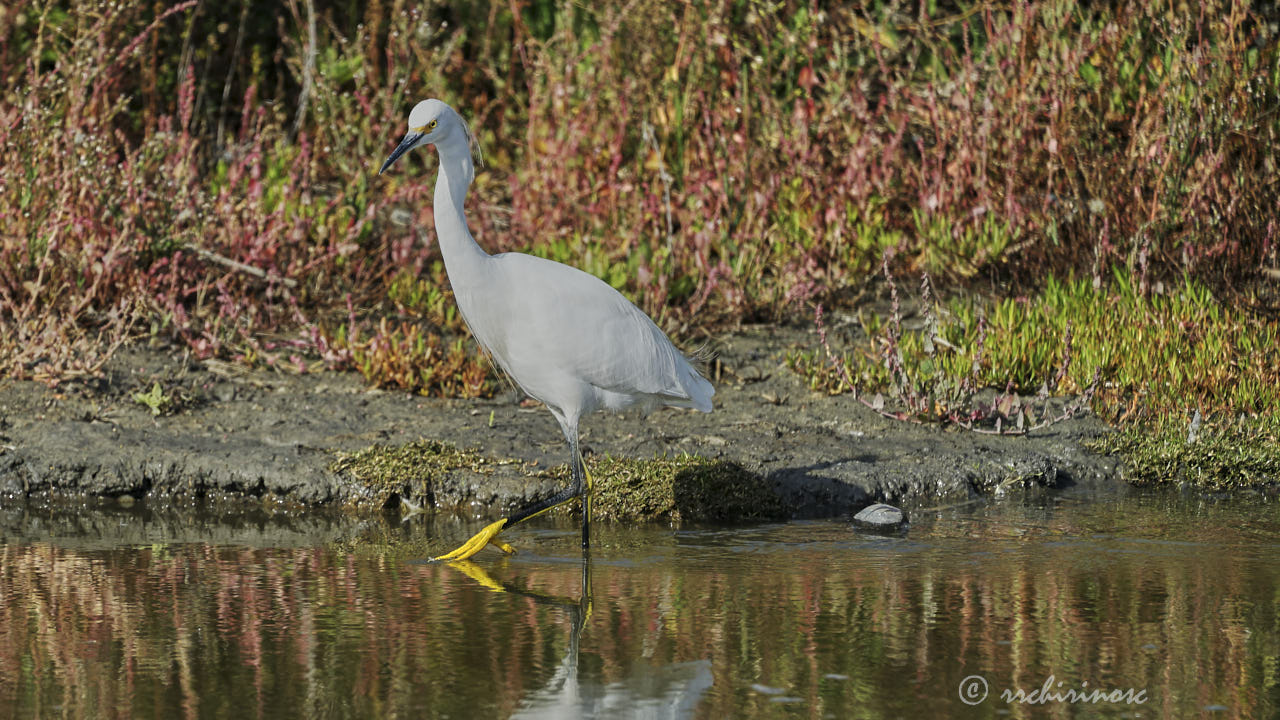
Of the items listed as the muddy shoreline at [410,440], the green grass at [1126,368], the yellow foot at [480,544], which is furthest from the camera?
the green grass at [1126,368]

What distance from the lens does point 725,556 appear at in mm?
5105

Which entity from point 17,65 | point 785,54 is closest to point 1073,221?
point 785,54

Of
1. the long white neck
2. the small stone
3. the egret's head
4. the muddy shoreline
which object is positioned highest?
the egret's head

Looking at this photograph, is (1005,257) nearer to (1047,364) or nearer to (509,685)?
(1047,364)

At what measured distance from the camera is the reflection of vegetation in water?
3570 millimetres

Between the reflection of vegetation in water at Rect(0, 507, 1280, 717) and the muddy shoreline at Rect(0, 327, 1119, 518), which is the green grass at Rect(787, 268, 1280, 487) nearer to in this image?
the muddy shoreline at Rect(0, 327, 1119, 518)

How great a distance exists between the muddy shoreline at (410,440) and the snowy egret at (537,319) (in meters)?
0.55

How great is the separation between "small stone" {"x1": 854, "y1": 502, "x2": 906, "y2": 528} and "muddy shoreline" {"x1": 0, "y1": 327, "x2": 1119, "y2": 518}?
0.83ft

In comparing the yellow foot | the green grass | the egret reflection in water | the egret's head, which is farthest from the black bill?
the green grass

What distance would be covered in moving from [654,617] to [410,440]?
8.16 ft

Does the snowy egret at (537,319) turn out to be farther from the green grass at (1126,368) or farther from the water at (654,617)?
the green grass at (1126,368)

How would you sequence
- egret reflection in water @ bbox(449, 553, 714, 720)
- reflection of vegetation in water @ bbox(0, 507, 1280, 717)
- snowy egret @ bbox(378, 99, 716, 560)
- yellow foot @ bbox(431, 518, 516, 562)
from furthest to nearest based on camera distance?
snowy egret @ bbox(378, 99, 716, 560), yellow foot @ bbox(431, 518, 516, 562), reflection of vegetation in water @ bbox(0, 507, 1280, 717), egret reflection in water @ bbox(449, 553, 714, 720)

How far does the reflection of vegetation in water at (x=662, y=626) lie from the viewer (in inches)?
141

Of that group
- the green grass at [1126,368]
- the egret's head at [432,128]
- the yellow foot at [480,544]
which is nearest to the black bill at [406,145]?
the egret's head at [432,128]
